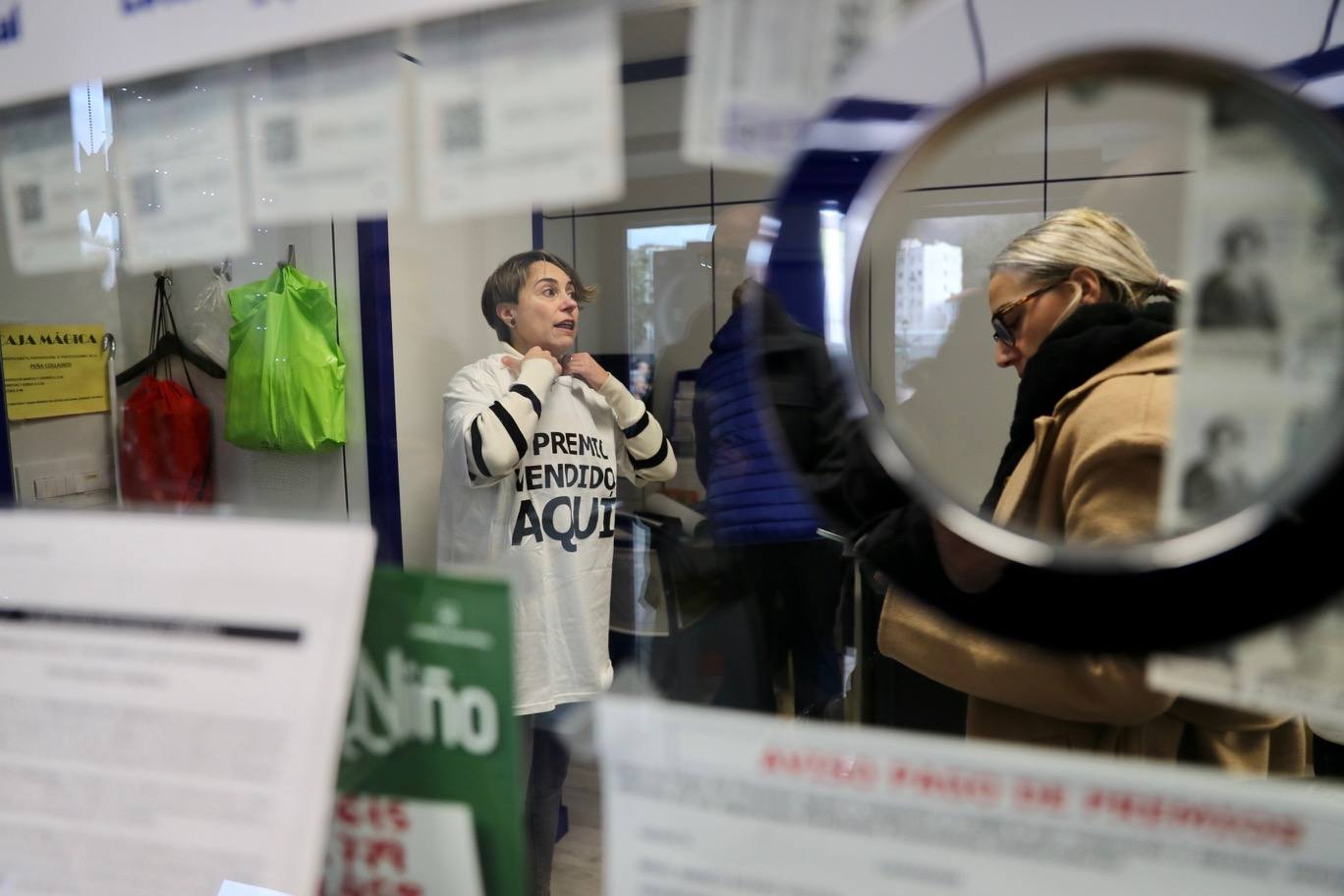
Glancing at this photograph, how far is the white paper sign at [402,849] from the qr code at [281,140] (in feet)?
1.61

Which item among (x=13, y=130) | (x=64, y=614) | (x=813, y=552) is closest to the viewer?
(x=813, y=552)

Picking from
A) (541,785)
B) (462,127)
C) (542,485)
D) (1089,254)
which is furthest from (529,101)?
(541,785)

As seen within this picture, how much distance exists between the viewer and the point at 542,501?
619 mm

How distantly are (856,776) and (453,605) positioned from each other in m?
0.30

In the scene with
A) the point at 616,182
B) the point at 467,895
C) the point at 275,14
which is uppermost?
the point at 275,14

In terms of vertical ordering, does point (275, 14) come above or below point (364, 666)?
above

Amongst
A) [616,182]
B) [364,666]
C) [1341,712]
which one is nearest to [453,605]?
[364,666]

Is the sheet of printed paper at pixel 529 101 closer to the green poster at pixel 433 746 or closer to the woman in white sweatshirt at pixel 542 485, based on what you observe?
the woman in white sweatshirt at pixel 542 485

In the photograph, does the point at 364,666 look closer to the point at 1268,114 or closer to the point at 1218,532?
the point at 1218,532

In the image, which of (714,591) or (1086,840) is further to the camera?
(714,591)

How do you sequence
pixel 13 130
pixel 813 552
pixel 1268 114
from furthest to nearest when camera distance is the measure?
pixel 13 130, pixel 813 552, pixel 1268 114

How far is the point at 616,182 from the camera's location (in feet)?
1.85

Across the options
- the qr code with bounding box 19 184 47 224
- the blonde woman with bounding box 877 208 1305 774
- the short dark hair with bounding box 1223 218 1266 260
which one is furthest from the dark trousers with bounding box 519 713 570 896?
the qr code with bounding box 19 184 47 224

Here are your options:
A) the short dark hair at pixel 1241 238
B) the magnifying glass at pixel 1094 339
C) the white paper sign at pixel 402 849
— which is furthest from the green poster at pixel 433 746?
the short dark hair at pixel 1241 238
